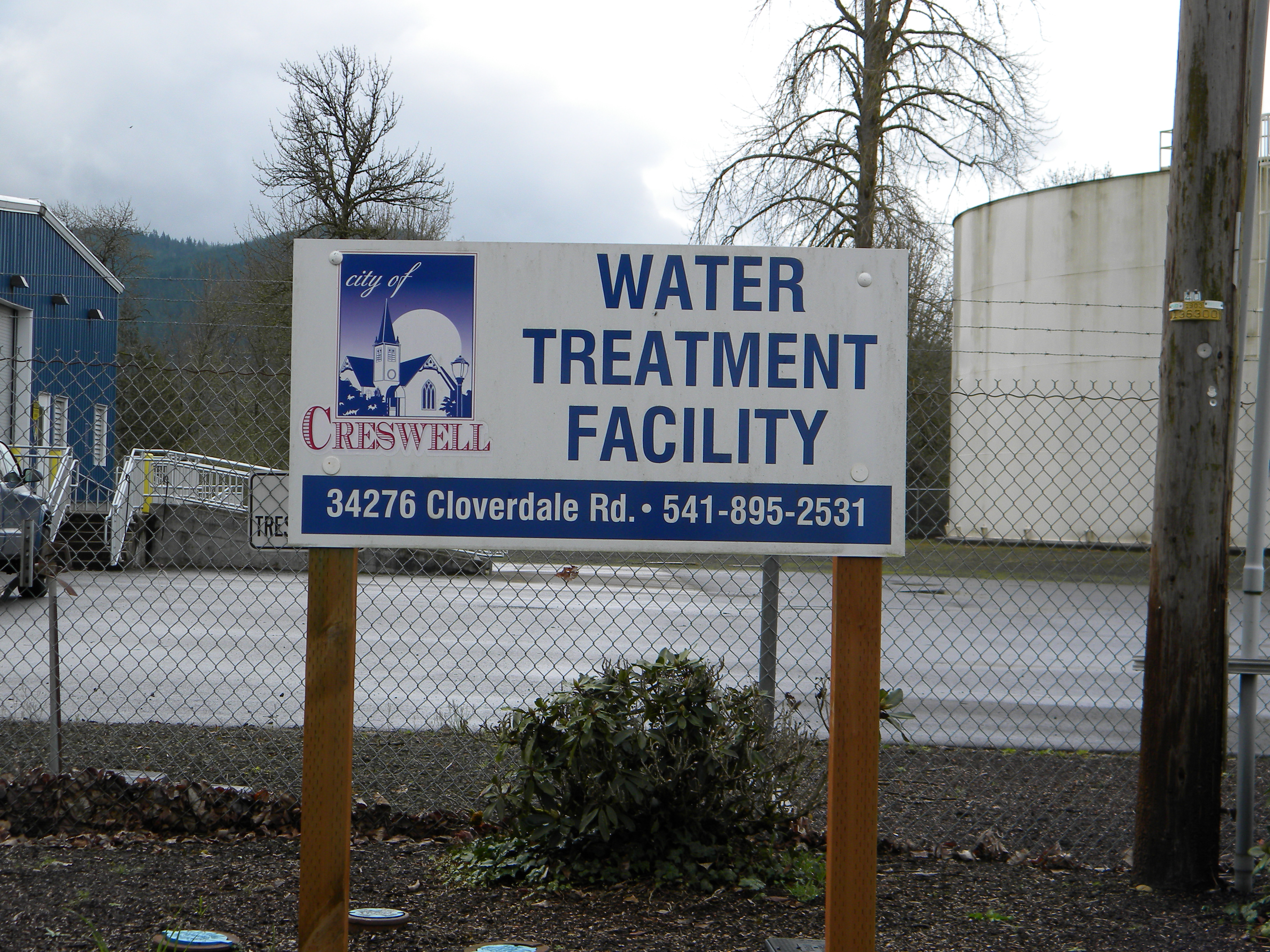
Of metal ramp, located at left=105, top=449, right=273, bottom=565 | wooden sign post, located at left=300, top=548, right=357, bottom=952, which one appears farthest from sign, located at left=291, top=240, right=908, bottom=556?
metal ramp, located at left=105, top=449, right=273, bottom=565

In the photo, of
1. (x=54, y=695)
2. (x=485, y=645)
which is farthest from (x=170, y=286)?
(x=54, y=695)

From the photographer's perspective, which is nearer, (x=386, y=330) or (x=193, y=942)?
(x=386, y=330)

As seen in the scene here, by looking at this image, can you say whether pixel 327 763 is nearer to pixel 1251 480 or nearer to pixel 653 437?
pixel 653 437

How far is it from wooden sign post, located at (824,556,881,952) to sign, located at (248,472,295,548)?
5.39 ft

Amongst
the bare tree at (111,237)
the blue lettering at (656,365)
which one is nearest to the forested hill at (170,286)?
the bare tree at (111,237)

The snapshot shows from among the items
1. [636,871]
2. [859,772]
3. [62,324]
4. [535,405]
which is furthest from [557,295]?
[62,324]

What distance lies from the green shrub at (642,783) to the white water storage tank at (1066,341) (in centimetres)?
1768

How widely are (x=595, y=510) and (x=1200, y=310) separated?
7.65 feet

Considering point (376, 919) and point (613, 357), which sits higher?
point (613, 357)

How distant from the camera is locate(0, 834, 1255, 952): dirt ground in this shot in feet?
10.4

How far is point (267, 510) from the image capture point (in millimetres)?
3338

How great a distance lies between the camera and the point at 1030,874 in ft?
12.6

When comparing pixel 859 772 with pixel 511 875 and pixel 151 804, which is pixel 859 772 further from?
pixel 151 804

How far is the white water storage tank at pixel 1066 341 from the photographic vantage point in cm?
2156
